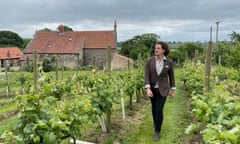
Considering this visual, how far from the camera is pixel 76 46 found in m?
36.7

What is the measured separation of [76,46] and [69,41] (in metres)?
1.69

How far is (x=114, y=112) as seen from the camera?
7008mm

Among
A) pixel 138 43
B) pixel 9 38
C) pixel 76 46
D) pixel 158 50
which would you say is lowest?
pixel 158 50

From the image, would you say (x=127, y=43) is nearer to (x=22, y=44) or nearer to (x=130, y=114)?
(x=22, y=44)

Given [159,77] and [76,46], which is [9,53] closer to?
[76,46]

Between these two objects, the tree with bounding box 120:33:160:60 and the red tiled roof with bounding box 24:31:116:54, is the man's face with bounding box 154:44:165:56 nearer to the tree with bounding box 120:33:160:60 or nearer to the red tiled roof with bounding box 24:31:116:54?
the red tiled roof with bounding box 24:31:116:54

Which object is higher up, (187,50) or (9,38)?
(9,38)

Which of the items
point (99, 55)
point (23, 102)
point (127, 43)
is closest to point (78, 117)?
point (23, 102)

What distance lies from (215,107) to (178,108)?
564 centimetres

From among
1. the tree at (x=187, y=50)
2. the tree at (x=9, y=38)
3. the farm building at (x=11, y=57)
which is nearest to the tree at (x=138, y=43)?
the tree at (x=187, y=50)

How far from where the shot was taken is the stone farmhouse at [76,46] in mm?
36000

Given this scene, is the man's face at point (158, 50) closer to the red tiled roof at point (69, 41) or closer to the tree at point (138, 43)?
the red tiled roof at point (69, 41)

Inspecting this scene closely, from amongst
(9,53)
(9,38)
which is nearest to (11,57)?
(9,53)

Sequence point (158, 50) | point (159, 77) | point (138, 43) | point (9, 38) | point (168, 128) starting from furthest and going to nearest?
point (9, 38) < point (138, 43) < point (168, 128) < point (159, 77) < point (158, 50)
